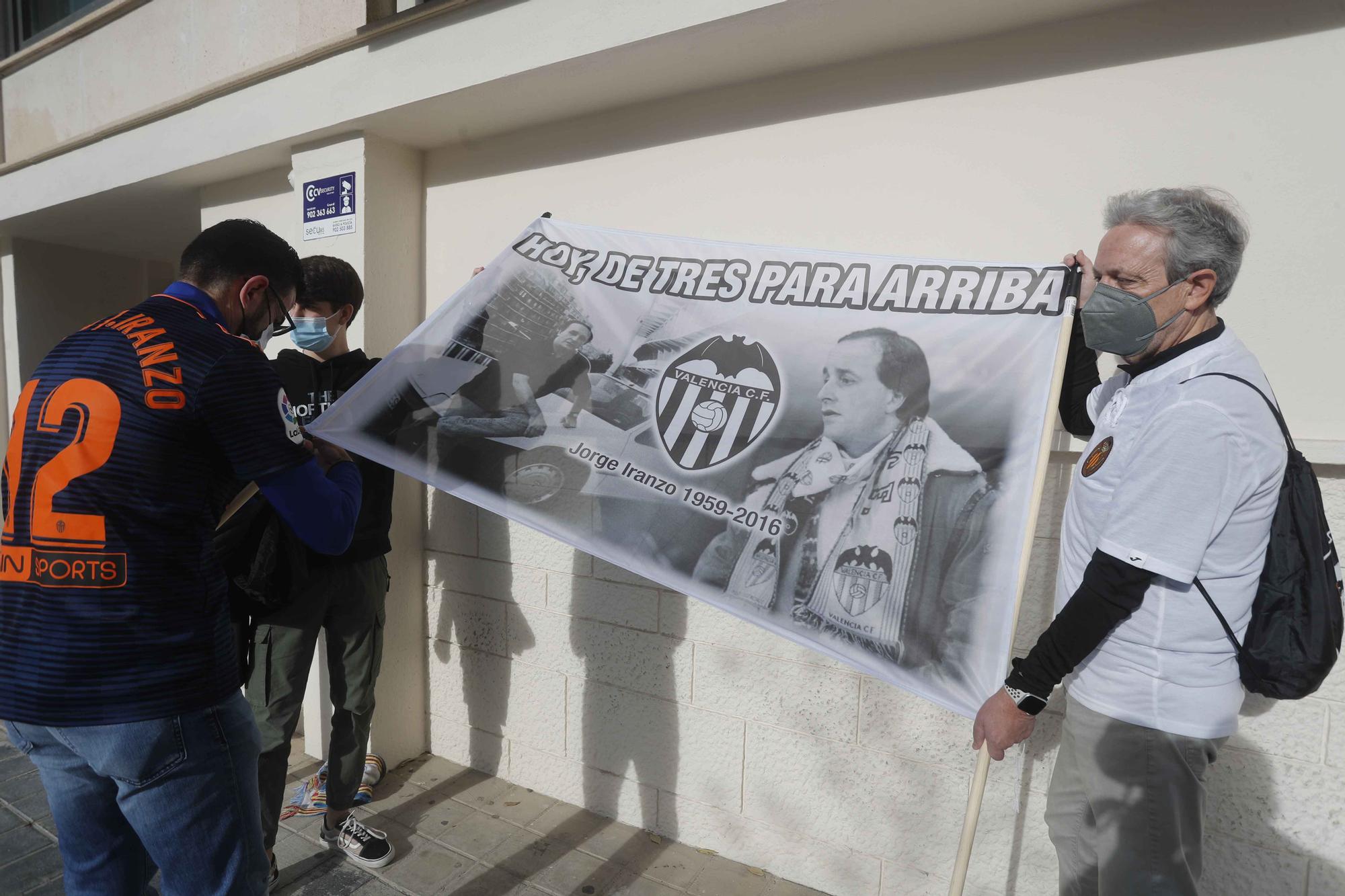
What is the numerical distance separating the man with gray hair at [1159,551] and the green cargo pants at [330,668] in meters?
2.28

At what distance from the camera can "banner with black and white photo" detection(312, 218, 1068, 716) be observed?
1.67m

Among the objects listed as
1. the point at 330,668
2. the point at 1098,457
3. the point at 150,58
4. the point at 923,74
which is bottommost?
the point at 330,668

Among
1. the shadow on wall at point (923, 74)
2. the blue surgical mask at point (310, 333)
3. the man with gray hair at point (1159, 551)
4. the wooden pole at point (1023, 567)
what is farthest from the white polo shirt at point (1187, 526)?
the blue surgical mask at point (310, 333)

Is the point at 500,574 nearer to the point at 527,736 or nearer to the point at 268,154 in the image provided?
the point at 527,736

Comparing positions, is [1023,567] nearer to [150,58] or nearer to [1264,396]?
[1264,396]

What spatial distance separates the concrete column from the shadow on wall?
0.44 meters

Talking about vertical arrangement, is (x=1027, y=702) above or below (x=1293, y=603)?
below

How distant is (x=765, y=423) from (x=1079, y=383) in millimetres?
907

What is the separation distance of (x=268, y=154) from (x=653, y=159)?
215cm

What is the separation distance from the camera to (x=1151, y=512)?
1.41m

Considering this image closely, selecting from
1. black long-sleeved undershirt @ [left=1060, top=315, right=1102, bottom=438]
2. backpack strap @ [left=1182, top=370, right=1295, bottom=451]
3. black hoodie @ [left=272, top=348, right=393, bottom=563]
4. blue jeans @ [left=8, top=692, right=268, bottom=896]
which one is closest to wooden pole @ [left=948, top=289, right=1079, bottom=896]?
backpack strap @ [left=1182, top=370, right=1295, bottom=451]

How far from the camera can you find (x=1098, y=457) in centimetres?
164

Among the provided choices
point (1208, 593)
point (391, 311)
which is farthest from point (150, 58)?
point (1208, 593)

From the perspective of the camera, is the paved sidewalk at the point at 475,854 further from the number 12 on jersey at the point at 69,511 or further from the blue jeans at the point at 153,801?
the number 12 on jersey at the point at 69,511
